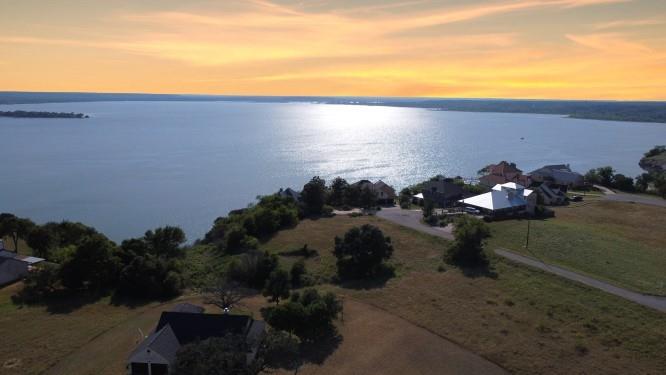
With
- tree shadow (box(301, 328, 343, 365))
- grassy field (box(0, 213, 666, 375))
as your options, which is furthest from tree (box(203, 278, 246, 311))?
tree shadow (box(301, 328, 343, 365))

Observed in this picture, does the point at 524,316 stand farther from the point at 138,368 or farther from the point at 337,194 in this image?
the point at 337,194

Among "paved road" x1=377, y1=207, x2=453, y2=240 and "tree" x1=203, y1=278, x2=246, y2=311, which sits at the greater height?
"paved road" x1=377, y1=207, x2=453, y2=240

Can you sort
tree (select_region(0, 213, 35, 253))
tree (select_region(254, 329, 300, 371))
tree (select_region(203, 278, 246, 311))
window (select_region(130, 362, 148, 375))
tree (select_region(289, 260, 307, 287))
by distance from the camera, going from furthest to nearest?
tree (select_region(0, 213, 35, 253)) < tree (select_region(289, 260, 307, 287)) < tree (select_region(203, 278, 246, 311)) < window (select_region(130, 362, 148, 375)) < tree (select_region(254, 329, 300, 371))

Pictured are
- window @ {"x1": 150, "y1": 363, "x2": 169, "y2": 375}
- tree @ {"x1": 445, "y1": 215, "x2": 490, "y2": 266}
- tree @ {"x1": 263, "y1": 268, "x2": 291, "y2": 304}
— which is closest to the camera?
window @ {"x1": 150, "y1": 363, "x2": 169, "y2": 375}

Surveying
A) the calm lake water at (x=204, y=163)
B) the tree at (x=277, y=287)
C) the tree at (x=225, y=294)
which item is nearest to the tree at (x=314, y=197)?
the calm lake water at (x=204, y=163)

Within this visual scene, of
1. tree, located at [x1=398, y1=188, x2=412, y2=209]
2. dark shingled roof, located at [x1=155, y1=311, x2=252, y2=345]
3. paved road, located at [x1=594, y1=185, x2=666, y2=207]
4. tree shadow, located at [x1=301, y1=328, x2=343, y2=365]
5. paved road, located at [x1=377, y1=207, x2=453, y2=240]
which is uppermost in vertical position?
paved road, located at [x1=594, y1=185, x2=666, y2=207]

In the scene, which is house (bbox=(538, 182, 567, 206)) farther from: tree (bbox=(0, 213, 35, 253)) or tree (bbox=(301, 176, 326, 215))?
tree (bbox=(0, 213, 35, 253))

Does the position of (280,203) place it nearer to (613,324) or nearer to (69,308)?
(69,308)

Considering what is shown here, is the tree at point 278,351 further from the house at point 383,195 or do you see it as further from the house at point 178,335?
the house at point 383,195
